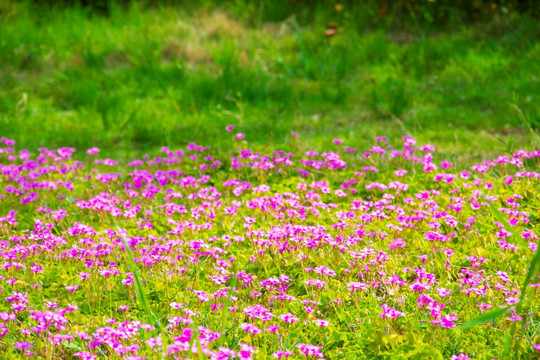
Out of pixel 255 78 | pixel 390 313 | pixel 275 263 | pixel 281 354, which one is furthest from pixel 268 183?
pixel 255 78

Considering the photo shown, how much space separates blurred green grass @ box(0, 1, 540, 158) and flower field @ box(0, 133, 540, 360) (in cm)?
111

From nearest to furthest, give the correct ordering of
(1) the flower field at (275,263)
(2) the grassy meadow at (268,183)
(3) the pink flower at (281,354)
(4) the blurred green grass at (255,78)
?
1. (3) the pink flower at (281,354)
2. (1) the flower field at (275,263)
3. (2) the grassy meadow at (268,183)
4. (4) the blurred green grass at (255,78)

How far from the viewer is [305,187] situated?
16.1 ft

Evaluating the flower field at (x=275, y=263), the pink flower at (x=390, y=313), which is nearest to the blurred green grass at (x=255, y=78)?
the flower field at (x=275, y=263)

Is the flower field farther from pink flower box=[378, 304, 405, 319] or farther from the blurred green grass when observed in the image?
the blurred green grass

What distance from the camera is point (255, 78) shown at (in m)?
8.47

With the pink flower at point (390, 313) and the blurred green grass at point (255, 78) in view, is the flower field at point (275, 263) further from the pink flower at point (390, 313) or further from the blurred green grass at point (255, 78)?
the blurred green grass at point (255, 78)

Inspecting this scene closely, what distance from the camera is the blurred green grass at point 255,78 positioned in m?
7.04

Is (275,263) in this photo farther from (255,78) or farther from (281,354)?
(255,78)

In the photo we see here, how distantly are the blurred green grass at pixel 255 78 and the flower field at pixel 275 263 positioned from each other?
3.64 ft

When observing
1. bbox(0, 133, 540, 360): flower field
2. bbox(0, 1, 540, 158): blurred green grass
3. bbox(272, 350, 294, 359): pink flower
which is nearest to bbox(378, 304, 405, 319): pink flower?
bbox(0, 133, 540, 360): flower field

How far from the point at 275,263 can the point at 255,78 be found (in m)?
5.04

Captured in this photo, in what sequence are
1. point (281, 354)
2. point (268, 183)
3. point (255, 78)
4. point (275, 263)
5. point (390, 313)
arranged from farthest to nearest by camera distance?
1. point (255, 78)
2. point (268, 183)
3. point (275, 263)
4. point (390, 313)
5. point (281, 354)

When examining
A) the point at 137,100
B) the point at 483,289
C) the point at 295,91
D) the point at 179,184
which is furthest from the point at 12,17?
the point at 483,289
